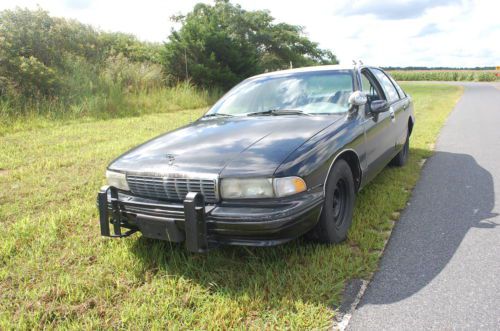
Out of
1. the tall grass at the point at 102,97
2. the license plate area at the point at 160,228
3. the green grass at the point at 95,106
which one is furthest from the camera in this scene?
the tall grass at the point at 102,97

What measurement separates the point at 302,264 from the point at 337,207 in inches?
23.6

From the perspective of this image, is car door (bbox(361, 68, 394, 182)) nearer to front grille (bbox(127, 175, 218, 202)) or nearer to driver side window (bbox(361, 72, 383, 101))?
driver side window (bbox(361, 72, 383, 101))

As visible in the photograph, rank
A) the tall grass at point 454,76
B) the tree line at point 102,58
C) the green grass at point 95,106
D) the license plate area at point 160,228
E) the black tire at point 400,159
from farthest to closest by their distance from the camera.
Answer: the tall grass at point 454,76 < the tree line at point 102,58 < the green grass at point 95,106 < the black tire at point 400,159 < the license plate area at point 160,228

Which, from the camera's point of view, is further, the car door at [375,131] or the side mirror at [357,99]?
the car door at [375,131]

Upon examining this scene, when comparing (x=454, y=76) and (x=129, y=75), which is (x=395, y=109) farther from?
(x=454, y=76)

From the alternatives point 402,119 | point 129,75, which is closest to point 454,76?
point 129,75

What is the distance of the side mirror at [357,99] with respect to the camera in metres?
3.46

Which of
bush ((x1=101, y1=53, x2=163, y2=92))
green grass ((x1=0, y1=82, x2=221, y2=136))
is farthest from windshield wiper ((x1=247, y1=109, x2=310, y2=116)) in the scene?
bush ((x1=101, y1=53, x2=163, y2=92))

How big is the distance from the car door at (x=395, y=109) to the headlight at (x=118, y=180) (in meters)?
2.86

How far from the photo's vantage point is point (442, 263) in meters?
2.79

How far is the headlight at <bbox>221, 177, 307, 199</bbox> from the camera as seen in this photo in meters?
2.47

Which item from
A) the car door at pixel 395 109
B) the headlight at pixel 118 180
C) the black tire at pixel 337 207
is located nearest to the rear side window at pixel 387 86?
the car door at pixel 395 109

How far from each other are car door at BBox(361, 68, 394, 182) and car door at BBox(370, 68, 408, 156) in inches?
4.4

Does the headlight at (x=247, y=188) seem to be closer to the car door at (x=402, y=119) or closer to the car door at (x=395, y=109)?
the car door at (x=395, y=109)
